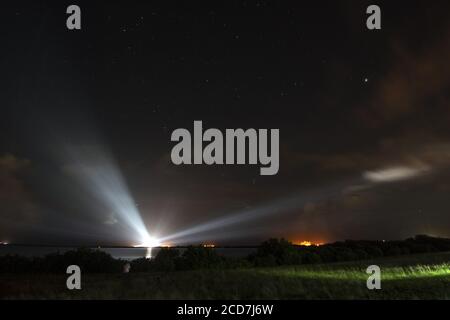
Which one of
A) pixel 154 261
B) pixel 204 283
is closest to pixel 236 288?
pixel 204 283

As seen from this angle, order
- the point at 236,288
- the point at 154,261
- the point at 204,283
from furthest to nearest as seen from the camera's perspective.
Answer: the point at 154,261 < the point at 204,283 < the point at 236,288

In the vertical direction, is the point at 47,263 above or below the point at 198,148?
below

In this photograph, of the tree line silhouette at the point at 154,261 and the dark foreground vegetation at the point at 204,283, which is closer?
the dark foreground vegetation at the point at 204,283

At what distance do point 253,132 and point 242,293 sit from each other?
13005 mm

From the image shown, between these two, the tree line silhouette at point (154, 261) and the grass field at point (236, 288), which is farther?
the tree line silhouette at point (154, 261)

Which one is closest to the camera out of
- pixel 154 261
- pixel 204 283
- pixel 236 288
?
pixel 236 288

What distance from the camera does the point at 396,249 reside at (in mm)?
55375

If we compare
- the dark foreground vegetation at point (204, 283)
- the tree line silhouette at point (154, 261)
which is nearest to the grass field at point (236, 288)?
the dark foreground vegetation at point (204, 283)

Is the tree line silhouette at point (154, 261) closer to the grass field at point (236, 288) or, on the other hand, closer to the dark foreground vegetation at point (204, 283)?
the dark foreground vegetation at point (204, 283)

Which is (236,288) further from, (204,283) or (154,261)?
(154,261)

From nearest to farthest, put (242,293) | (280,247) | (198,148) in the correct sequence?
(242,293) < (198,148) < (280,247)

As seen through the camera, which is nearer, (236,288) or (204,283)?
(236,288)
